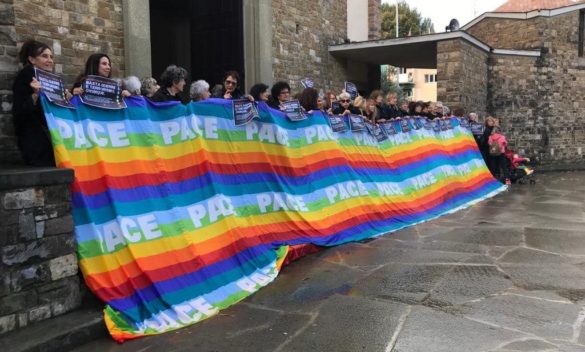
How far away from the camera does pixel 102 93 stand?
4.18m

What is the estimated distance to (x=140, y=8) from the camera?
8672mm

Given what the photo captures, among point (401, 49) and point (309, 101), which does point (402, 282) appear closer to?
point (309, 101)

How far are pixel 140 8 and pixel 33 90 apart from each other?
211 inches

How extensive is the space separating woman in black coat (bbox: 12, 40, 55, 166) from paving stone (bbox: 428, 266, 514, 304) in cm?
347

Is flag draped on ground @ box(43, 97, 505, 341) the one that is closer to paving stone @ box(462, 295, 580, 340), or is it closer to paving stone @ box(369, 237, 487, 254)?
paving stone @ box(369, 237, 487, 254)

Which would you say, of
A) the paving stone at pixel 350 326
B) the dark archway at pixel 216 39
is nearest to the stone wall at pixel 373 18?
the dark archway at pixel 216 39

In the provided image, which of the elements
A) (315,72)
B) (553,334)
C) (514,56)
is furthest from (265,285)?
(514,56)

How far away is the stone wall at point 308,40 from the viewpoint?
40.1 ft

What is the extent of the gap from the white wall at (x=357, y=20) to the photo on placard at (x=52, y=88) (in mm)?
12970

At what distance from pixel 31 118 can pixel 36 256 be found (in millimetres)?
1129

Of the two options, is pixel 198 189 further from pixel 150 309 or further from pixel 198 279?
pixel 150 309

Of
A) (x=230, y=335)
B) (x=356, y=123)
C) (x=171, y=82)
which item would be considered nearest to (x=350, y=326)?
(x=230, y=335)

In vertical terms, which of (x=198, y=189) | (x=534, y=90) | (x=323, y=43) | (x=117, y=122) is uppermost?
(x=323, y=43)

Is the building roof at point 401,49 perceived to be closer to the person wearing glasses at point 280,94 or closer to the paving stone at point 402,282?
the person wearing glasses at point 280,94
